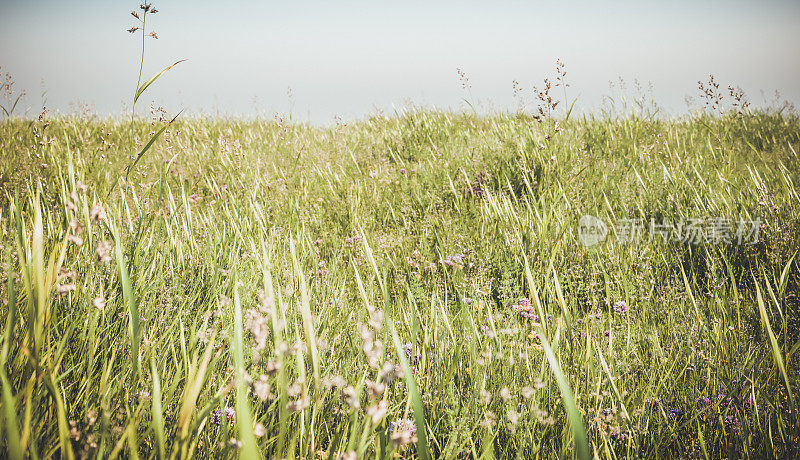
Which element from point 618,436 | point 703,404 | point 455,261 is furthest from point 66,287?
point 703,404

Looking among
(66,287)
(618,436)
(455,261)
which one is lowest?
(618,436)

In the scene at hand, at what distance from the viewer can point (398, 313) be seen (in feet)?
5.89

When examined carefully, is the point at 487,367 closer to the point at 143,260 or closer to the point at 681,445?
the point at 681,445

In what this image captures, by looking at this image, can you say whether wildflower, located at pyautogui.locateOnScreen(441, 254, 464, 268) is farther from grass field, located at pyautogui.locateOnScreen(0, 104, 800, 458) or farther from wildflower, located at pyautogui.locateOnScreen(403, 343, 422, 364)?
wildflower, located at pyautogui.locateOnScreen(403, 343, 422, 364)

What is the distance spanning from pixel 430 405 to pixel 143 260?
1212 millimetres

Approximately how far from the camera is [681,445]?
Result: 117cm

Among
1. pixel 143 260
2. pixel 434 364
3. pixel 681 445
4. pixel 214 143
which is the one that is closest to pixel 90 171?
pixel 214 143

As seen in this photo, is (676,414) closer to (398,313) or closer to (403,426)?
(403,426)

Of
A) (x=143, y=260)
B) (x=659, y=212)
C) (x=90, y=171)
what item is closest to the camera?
(x=143, y=260)

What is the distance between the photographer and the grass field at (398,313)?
0.87m

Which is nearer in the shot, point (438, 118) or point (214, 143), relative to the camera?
point (214, 143)

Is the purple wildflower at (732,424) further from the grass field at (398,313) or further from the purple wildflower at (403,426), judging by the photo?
the purple wildflower at (403,426)

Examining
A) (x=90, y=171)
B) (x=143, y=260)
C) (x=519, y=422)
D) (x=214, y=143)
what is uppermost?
(x=214, y=143)

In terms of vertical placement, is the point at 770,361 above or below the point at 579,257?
below
